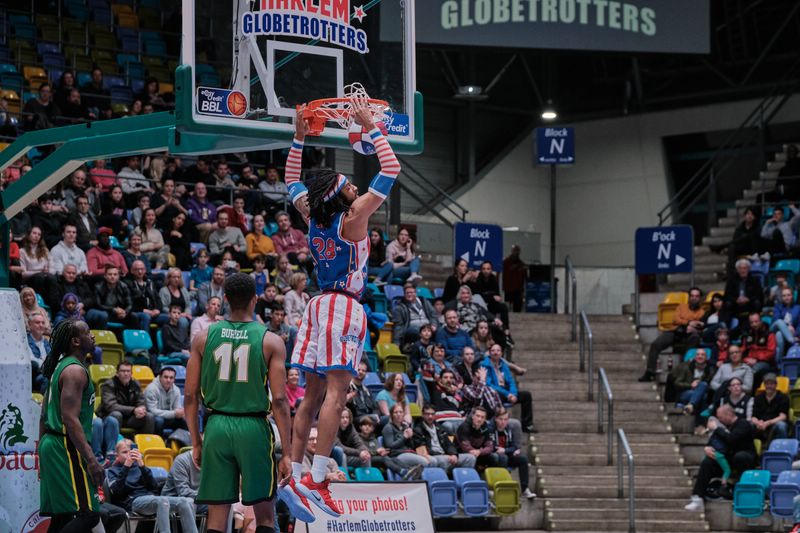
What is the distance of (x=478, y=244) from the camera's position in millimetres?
22344

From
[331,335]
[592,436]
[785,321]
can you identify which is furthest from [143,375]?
[785,321]

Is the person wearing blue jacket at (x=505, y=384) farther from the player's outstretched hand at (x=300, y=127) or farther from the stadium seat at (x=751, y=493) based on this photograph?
the player's outstretched hand at (x=300, y=127)

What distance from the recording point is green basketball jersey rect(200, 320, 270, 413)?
7957mm

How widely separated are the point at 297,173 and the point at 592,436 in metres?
12.5

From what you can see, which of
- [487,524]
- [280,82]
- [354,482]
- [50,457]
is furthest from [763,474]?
[50,457]

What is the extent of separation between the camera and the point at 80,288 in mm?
16406

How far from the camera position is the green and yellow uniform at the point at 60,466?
897cm

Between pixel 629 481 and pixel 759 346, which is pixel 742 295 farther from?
pixel 629 481

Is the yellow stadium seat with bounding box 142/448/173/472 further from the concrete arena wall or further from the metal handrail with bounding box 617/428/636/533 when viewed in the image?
the concrete arena wall

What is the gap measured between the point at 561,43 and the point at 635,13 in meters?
1.45

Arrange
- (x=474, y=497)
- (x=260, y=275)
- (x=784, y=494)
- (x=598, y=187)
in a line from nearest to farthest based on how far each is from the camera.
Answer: (x=474, y=497) → (x=784, y=494) → (x=260, y=275) → (x=598, y=187)

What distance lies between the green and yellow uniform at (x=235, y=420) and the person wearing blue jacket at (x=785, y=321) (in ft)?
44.0

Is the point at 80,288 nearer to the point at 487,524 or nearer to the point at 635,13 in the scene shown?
the point at 487,524

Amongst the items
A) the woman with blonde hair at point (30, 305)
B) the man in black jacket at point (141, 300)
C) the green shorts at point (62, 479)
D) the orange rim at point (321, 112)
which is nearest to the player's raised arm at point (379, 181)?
the orange rim at point (321, 112)
